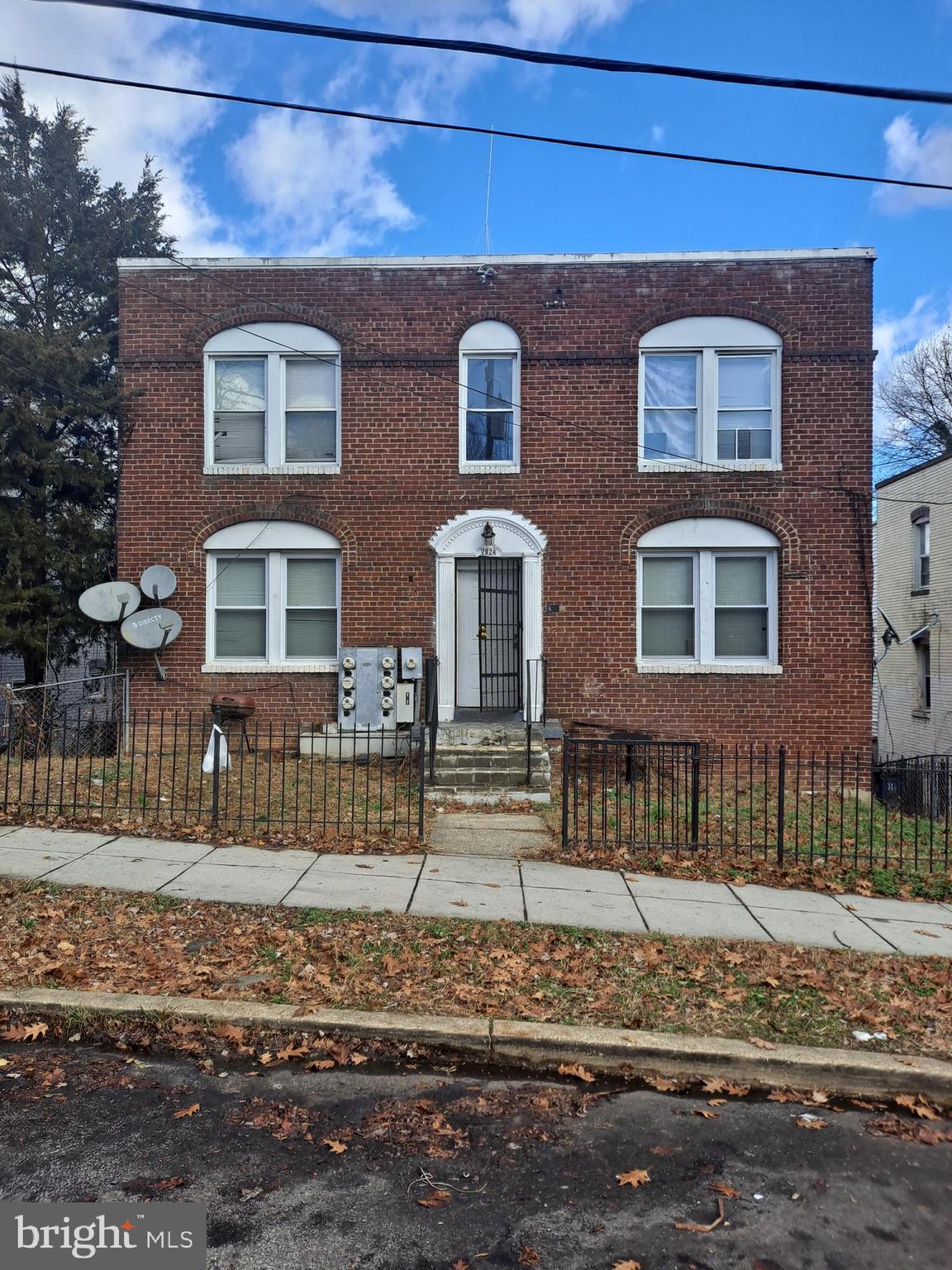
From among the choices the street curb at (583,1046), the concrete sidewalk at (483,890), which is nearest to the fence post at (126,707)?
the concrete sidewalk at (483,890)

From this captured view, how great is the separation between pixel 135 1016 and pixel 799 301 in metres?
12.6

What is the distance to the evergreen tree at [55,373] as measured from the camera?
1380 centimetres

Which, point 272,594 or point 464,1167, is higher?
point 272,594

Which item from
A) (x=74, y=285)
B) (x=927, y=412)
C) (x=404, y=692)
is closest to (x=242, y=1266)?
(x=404, y=692)

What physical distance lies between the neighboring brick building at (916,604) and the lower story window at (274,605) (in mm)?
13484

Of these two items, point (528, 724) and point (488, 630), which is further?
point (488, 630)

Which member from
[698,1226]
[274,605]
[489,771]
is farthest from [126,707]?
[698,1226]

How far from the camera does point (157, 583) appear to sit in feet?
41.7

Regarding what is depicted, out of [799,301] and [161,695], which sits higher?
[799,301]

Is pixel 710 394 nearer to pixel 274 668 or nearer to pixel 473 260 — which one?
pixel 473 260

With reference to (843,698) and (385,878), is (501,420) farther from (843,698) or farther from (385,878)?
(385,878)

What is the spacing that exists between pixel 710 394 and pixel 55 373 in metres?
10.8

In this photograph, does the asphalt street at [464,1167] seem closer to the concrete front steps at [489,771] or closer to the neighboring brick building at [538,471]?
the concrete front steps at [489,771]

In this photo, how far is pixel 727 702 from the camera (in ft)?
41.4
